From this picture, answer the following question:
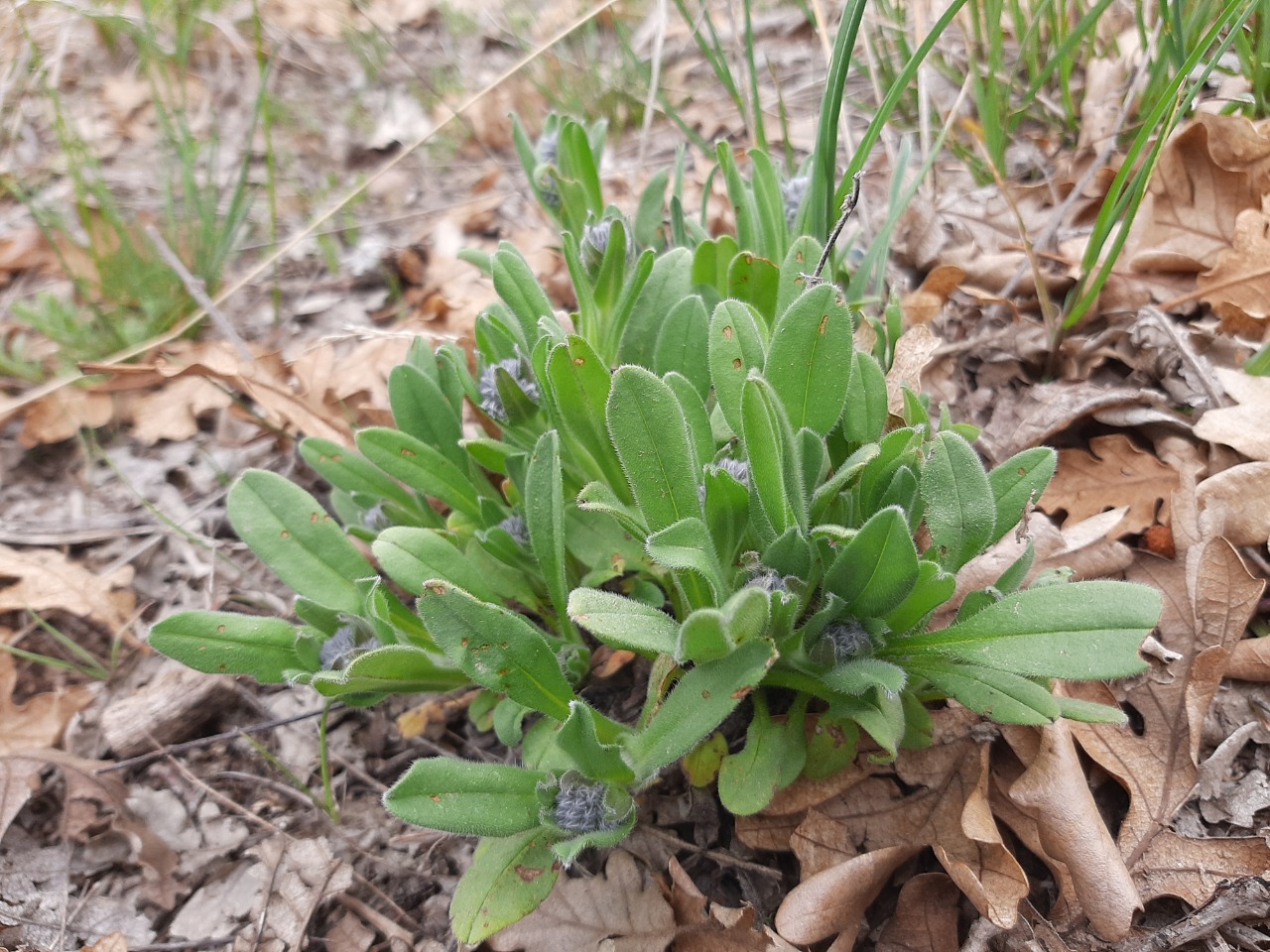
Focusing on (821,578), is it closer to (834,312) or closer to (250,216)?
(834,312)

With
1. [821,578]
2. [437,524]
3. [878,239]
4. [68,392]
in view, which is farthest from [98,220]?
[821,578]

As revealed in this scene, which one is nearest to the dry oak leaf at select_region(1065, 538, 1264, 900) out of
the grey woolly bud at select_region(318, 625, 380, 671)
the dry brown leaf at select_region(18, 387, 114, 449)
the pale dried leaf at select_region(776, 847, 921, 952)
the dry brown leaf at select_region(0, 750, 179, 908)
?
the pale dried leaf at select_region(776, 847, 921, 952)

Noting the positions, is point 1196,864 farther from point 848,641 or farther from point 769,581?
point 769,581

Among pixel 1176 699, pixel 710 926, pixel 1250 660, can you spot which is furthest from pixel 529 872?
pixel 1250 660

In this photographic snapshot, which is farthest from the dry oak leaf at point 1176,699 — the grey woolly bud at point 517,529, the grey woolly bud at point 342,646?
the grey woolly bud at point 342,646

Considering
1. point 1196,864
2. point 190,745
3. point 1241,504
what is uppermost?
point 190,745

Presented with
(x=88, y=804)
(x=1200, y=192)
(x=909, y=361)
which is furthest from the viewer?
(x=1200, y=192)

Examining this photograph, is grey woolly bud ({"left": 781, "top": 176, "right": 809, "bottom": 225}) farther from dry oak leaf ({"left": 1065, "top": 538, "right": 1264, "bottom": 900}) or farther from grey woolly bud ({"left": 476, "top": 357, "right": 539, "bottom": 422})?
dry oak leaf ({"left": 1065, "top": 538, "right": 1264, "bottom": 900})
